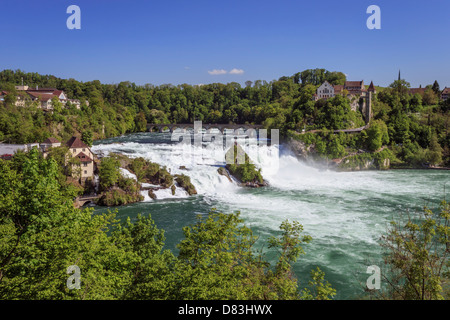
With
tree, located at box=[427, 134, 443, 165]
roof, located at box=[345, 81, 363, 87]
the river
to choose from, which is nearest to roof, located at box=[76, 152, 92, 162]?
the river

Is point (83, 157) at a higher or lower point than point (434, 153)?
higher

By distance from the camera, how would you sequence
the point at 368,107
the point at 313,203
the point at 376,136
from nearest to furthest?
the point at 313,203
the point at 376,136
the point at 368,107

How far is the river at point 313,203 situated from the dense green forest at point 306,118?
709 cm

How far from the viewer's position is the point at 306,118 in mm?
57562

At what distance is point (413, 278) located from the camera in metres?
8.15

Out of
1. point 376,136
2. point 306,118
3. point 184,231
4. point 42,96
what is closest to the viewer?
point 184,231

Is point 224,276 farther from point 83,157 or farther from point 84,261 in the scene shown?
point 83,157

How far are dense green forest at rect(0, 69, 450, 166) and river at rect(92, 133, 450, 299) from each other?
7.09 m

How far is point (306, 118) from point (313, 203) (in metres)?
29.7

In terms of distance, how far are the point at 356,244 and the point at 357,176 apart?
84.9 feet
